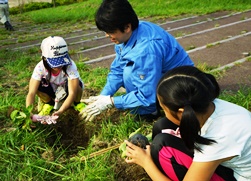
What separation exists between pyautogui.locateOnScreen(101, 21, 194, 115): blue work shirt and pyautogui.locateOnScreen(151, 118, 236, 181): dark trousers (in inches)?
27.1

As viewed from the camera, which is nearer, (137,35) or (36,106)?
(137,35)

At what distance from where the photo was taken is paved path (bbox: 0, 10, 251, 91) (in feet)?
13.5

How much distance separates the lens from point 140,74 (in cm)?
249

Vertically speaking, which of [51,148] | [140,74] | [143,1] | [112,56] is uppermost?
[140,74]

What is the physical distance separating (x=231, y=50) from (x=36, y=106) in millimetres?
3429

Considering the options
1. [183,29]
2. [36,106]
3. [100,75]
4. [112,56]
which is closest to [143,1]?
[183,29]

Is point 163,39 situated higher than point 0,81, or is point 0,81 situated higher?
point 163,39

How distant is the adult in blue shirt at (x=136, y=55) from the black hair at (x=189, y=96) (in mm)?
945

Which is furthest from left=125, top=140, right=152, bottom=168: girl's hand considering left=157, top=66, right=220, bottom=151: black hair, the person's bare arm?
left=157, top=66, right=220, bottom=151: black hair

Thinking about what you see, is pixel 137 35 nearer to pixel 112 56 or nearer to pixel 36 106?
pixel 36 106

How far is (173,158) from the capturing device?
5.80ft

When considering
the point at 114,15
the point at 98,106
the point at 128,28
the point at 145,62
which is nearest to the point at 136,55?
the point at 145,62

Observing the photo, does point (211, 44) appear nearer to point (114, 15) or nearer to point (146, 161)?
point (114, 15)

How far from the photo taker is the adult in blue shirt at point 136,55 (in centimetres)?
242
